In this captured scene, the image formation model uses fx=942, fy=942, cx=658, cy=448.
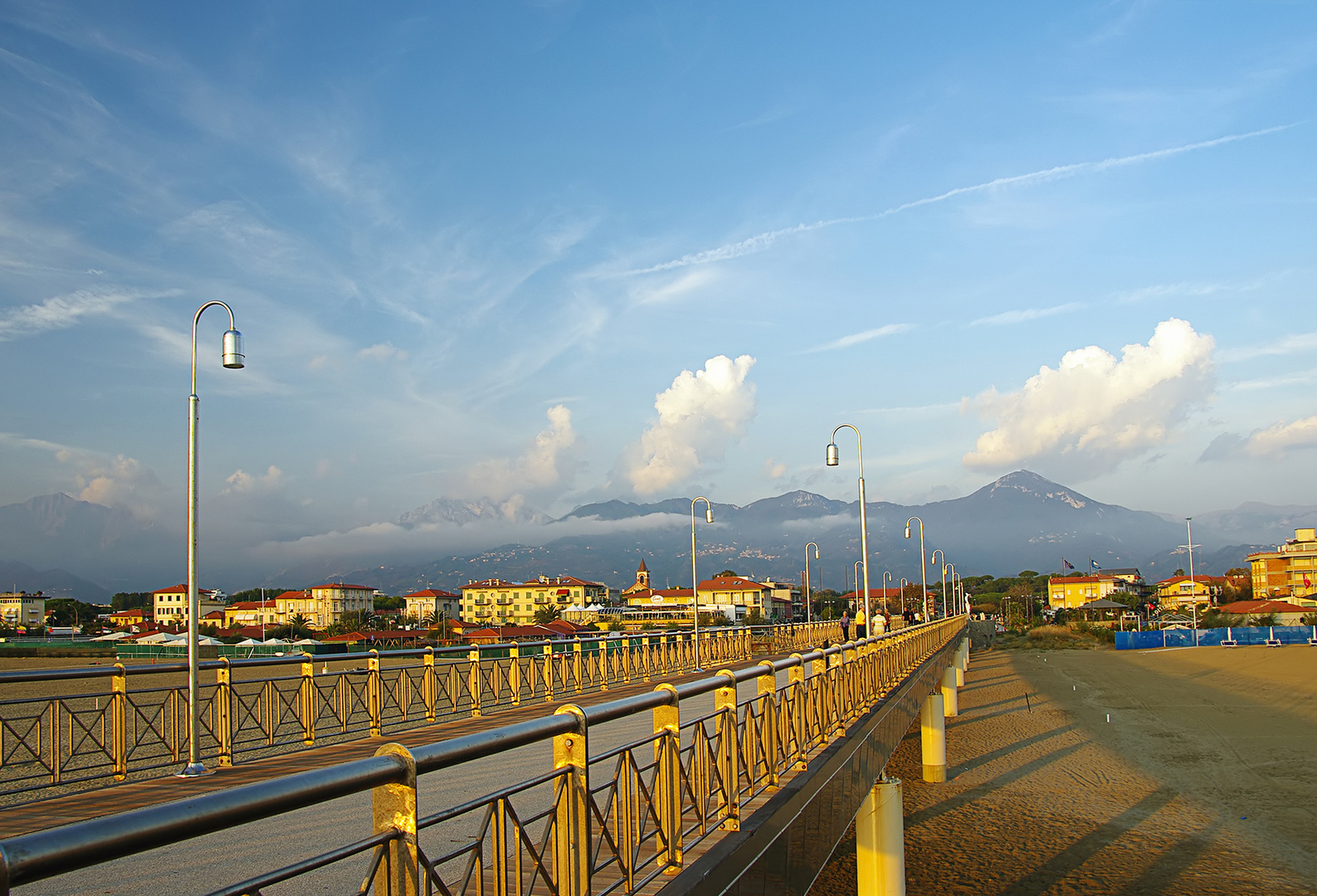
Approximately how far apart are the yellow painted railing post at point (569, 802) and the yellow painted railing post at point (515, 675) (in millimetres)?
14937

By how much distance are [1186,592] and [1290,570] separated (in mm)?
26677

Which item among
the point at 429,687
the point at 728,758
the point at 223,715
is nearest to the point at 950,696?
the point at 429,687

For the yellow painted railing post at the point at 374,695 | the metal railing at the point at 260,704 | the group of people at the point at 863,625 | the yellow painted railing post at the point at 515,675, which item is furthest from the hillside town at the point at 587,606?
the yellow painted railing post at the point at 374,695

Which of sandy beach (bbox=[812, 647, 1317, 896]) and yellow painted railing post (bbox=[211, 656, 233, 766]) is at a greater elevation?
yellow painted railing post (bbox=[211, 656, 233, 766])

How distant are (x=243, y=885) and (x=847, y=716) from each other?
10414 millimetres

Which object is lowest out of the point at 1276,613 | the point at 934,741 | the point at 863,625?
the point at 1276,613

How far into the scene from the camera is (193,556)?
1206 cm

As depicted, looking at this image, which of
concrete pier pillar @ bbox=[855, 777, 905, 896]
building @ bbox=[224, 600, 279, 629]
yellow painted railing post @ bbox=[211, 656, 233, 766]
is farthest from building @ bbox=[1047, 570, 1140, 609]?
yellow painted railing post @ bbox=[211, 656, 233, 766]

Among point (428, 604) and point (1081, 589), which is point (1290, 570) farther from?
point (428, 604)

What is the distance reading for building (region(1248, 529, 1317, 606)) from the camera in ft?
414

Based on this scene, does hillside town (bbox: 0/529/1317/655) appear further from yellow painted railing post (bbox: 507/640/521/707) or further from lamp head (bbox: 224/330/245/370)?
lamp head (bbox: 224/330/245/370)

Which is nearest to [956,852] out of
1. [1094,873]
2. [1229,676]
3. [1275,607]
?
[1094,873]

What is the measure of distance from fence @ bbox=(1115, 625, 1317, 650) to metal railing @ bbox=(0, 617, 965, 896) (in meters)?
82.6

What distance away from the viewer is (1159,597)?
168375 millimetres
